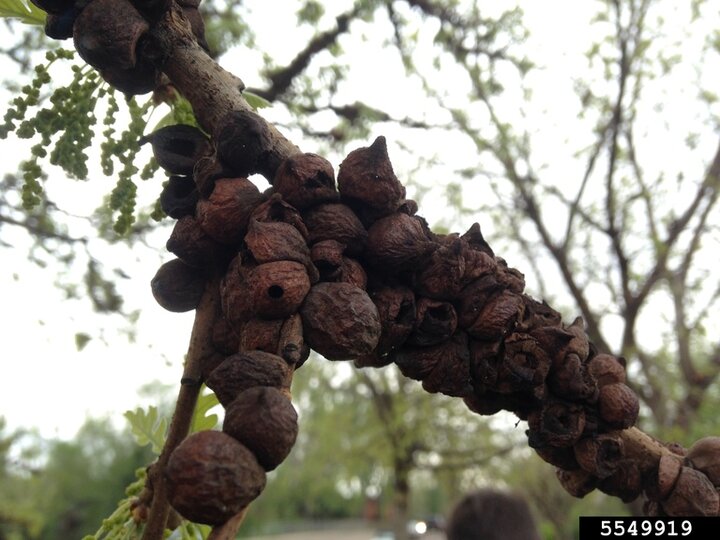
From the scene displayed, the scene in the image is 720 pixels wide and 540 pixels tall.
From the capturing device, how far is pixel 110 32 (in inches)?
35.1

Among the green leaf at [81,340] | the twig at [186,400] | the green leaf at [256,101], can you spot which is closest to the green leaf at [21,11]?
the green leaf at [256,101]

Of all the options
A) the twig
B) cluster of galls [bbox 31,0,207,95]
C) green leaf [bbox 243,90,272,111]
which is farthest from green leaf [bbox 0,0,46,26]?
the twig

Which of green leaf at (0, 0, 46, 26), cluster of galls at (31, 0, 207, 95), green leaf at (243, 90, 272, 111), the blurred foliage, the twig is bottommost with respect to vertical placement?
the twig

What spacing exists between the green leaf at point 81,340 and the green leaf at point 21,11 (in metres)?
1.70

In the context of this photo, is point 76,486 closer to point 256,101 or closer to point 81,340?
point 81,340

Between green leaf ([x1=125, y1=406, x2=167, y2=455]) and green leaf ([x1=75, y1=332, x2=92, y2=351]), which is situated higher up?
green leaf ([x1=75, y1=332, x2=92, y2=351])

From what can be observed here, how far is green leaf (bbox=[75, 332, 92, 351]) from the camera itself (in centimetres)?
264

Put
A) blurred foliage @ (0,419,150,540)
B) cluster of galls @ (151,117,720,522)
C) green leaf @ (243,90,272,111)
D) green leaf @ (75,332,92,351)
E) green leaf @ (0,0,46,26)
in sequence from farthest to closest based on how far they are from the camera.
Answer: blurred foliage @ (0,419,150,540), green leaf @ (75,332,92,351), green leaf @ (243,90,272,111), green leaf @ (0,0,46,26), cluster of galls @ (151,117,720,522)

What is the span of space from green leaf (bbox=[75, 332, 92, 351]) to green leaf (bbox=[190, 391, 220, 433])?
1.61m

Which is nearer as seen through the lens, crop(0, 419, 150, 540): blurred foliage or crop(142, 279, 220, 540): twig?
crop(142, 279, 220, 540): twig

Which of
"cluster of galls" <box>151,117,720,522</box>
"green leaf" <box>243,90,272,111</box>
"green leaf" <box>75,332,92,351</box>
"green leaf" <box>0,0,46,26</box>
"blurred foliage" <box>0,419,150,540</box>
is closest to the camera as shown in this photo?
"cluster of galls" <box>151,117,720,522</box>

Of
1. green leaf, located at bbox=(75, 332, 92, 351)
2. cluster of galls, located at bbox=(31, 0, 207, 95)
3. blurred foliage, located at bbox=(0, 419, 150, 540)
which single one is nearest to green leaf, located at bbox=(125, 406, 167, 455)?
cluster of galls, located at bbox=(31, 0, 207, 95)

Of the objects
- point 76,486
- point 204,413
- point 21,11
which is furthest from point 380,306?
point 76,486

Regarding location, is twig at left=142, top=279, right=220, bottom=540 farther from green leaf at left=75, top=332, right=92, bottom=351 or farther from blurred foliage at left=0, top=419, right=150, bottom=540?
blurred foliage at left=0, top=419, right=150, bottom=540
